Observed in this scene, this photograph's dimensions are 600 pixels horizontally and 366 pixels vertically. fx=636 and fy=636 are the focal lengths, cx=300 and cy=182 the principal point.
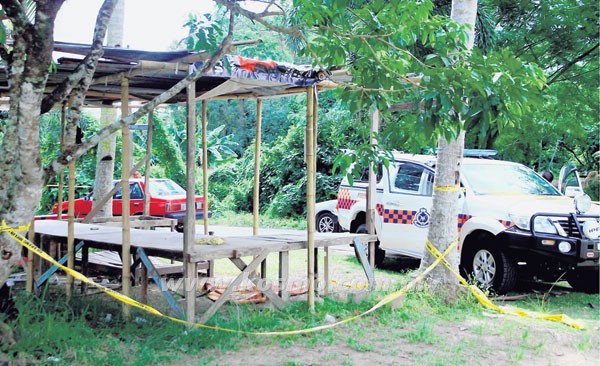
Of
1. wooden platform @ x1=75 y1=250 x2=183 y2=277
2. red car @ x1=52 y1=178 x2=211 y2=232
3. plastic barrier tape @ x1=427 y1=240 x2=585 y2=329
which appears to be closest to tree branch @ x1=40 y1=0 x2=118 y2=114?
wooden platform @ x1=75 y1=250 x2=183 y2=277

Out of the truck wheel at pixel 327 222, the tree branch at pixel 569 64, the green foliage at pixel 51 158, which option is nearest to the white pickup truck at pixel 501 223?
the truck wheel at pixel 327 222

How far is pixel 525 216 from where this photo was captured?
7.71 meters

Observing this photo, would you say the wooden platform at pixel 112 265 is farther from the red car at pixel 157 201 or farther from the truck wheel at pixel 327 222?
the red car at pixel 157 201

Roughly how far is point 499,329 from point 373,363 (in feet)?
5.68

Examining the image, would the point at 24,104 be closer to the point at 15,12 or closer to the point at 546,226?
the point at 15,12

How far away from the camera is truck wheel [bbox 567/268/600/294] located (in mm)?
8250

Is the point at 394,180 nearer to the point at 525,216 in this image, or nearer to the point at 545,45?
the point at 525,216

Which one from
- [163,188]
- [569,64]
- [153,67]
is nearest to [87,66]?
[153,67]

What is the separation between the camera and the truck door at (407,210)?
357 inches

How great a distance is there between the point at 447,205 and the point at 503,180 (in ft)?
6.80

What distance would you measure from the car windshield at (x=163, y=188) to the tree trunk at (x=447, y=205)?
377 inches

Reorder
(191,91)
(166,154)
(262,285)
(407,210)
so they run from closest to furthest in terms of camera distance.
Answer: (191,91) < (262,285) < (407,210) < (166,154)

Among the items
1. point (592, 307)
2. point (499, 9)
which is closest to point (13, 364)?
point (592, 307)

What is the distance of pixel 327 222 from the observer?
13.1 m
